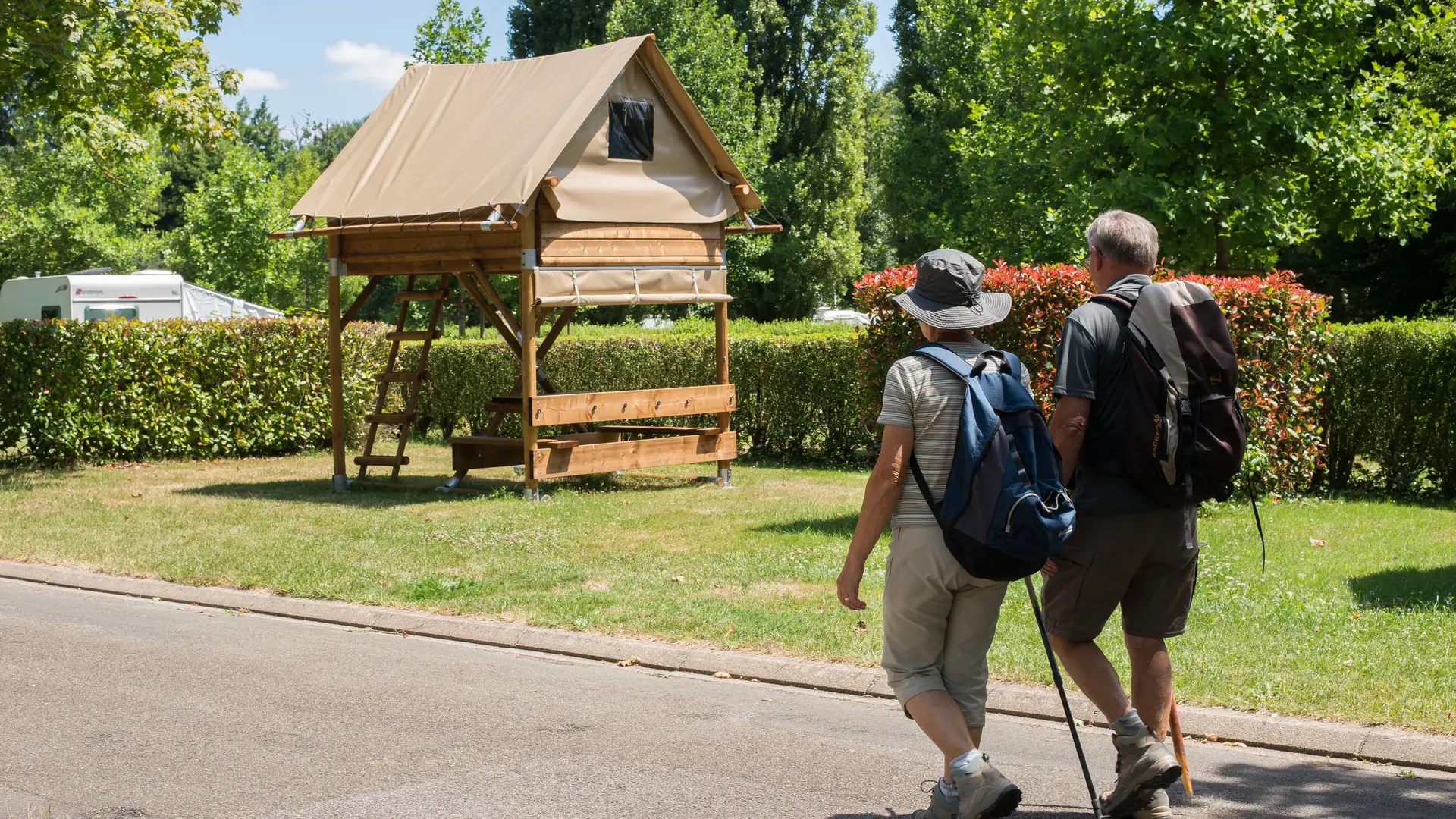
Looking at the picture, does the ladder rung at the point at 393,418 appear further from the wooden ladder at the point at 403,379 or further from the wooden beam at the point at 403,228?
the wooden beam at the point at 403,228

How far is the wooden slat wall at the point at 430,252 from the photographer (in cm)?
1393

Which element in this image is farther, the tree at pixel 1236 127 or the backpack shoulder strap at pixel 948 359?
the tree at pixel 1236 127

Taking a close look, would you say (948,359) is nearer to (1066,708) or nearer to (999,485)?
(999,485)

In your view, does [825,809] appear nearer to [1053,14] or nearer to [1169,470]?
[1169,470]

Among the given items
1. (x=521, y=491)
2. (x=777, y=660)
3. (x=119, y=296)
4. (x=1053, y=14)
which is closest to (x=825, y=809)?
(x=777, y=660)

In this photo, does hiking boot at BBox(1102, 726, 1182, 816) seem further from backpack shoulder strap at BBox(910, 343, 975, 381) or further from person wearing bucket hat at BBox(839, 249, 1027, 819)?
backpack shoulder strap at BBox(910, 343, 975, 381)

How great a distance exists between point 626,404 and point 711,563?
16.6 ft

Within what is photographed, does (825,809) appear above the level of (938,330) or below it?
below

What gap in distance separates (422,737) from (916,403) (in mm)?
2905

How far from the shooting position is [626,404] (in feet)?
49.0

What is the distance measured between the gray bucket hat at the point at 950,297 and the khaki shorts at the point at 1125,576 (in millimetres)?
779

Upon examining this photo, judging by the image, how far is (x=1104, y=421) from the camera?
4566 mm

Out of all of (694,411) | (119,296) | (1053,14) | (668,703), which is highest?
(1053,14)

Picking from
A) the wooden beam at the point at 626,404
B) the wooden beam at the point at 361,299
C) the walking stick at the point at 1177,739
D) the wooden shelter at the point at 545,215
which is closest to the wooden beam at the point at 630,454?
the wooden shelter at the point at 545,215
